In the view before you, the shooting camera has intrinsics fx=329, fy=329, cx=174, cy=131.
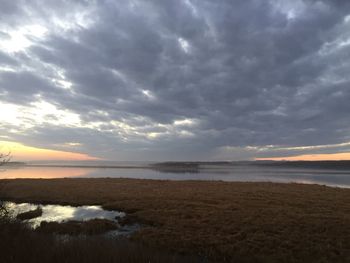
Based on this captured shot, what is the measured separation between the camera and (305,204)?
24.6m

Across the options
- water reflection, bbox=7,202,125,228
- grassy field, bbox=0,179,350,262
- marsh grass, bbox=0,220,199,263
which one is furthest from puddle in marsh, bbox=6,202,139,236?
marsh grass, bbox=0,220,199,263

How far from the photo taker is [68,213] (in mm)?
22562

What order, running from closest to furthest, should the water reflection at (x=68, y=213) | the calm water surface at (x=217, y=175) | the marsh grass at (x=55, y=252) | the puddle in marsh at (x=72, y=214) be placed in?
the marsh grass at (x=55, y=252) → the puddle in marsh at (x=72, y=214) → the water reflection at (x=68, y=213) → the calm water surface at (x=217, y=175)

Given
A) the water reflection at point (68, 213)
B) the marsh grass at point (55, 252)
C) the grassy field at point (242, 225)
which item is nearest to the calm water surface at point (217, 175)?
the grassy field at point (242, 225)

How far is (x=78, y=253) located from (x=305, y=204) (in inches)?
775

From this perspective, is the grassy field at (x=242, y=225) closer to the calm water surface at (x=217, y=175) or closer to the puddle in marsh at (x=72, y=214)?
the puddle in marsh at (x=72, y=214)

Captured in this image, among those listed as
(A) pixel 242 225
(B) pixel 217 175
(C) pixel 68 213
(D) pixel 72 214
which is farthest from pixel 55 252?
(B) pixel 217 175

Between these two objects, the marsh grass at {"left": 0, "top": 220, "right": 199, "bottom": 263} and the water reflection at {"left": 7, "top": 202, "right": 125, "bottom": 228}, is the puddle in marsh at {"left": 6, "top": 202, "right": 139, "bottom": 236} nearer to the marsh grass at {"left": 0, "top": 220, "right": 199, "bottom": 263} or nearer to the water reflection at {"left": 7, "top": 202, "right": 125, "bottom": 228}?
the water reflection at {"left": 7, "top": 202, "right": 125, "bottom": 228}

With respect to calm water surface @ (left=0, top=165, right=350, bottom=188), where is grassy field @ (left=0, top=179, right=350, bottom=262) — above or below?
below

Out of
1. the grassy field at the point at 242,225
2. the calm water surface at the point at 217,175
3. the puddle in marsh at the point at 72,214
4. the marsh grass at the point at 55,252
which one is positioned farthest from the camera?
the calm water surface at the point at 217,175

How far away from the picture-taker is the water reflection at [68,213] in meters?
20.3

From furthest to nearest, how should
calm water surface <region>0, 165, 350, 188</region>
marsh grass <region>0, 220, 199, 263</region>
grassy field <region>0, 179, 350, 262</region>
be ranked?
1. calm water surface <region>0, 165, 350, 188</region>
2. grassy field <region>0, 179, 350, 262</region>
3. marsh grass <region>0, 220, 199, 263</region>

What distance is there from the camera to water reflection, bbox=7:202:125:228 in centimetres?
2025

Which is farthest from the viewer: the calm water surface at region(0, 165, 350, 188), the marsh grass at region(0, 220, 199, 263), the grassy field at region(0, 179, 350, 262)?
the calm water surface at region(0, 165, 350, 188)
